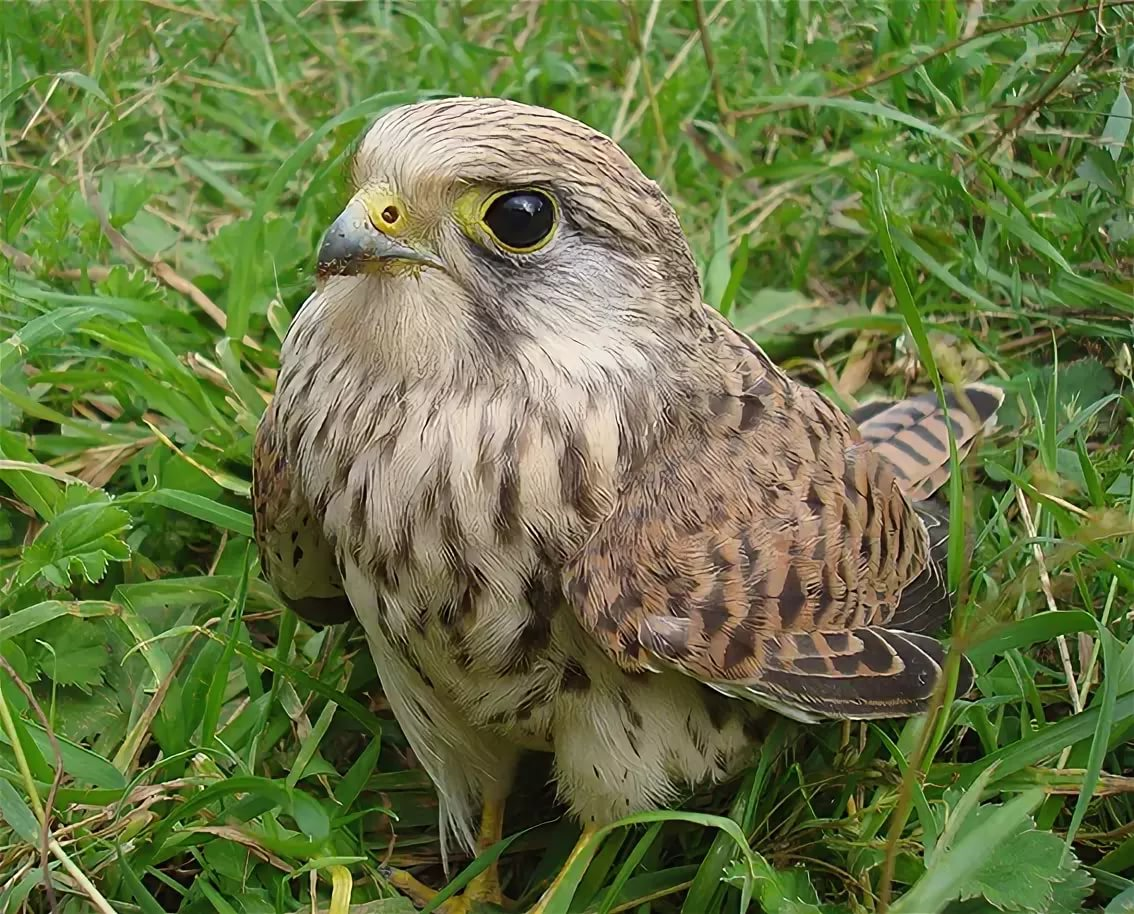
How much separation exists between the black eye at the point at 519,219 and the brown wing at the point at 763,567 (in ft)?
1.51

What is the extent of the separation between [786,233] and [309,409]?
2.49 m

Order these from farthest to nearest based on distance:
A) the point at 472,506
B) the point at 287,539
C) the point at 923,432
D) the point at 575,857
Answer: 1. the point at 923,432
2. the point at 287,539
3. the point at 575,857
4. the point at 472,506

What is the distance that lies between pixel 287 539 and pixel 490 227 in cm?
86

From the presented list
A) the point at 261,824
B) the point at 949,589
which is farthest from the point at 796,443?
the point at 261,824

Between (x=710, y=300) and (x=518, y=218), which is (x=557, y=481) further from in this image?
(x=710, y=300)

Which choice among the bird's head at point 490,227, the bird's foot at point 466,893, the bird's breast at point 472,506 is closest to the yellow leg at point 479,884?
the bird's foot at point 466,893

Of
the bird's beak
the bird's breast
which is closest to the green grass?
the bird's breast

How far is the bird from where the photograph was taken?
6.56ft

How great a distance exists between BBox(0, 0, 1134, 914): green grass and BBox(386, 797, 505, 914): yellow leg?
65 millimetres

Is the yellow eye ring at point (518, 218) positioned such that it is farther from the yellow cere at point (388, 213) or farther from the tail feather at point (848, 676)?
the tail feather at point (848, 676)

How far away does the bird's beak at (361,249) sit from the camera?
6.33ft

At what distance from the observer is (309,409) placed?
220 centimetres

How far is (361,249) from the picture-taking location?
193 centimetres

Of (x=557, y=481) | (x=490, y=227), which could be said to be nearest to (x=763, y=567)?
(x=557, y=481)
